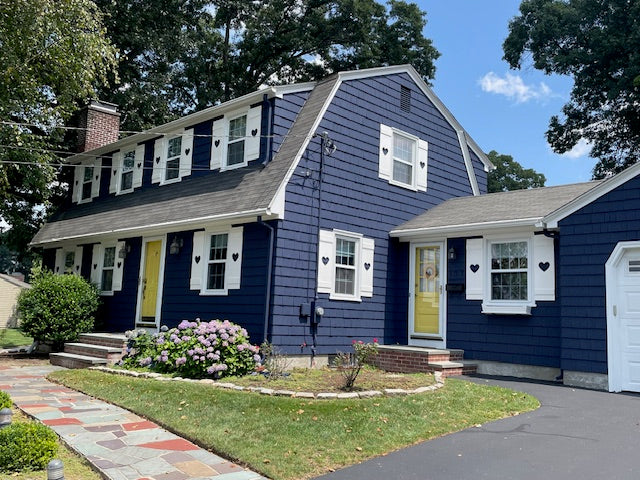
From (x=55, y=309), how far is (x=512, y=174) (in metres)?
39.5

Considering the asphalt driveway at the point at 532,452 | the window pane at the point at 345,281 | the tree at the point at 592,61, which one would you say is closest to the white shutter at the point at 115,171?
the window pane at the point at 345,281

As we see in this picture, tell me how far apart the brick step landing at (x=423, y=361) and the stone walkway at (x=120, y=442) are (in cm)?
541

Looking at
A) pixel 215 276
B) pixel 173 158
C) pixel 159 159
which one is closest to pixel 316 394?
pixel 215 276

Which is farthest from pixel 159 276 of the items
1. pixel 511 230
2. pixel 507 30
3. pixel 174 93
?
pixel 507 30

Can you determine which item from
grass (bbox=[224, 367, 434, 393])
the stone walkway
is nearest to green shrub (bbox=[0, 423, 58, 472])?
the stone walkway

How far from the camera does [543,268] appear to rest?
10.5 m

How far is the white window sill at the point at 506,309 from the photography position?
416 inches

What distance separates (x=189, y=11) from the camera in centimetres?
2639

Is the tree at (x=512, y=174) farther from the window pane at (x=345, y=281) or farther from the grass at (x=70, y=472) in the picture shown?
the grass at (x=70, y=472)

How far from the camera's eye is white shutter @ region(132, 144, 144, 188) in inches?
610

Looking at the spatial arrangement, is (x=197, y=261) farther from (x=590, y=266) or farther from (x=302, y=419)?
(x=590, y=266)

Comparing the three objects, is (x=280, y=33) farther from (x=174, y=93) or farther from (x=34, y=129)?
(x=34, y=129)

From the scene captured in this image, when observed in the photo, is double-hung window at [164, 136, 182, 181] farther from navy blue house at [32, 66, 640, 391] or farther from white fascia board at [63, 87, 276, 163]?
white fascia board at [63, 87, 276, 163]

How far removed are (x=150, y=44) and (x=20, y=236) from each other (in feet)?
31.4
